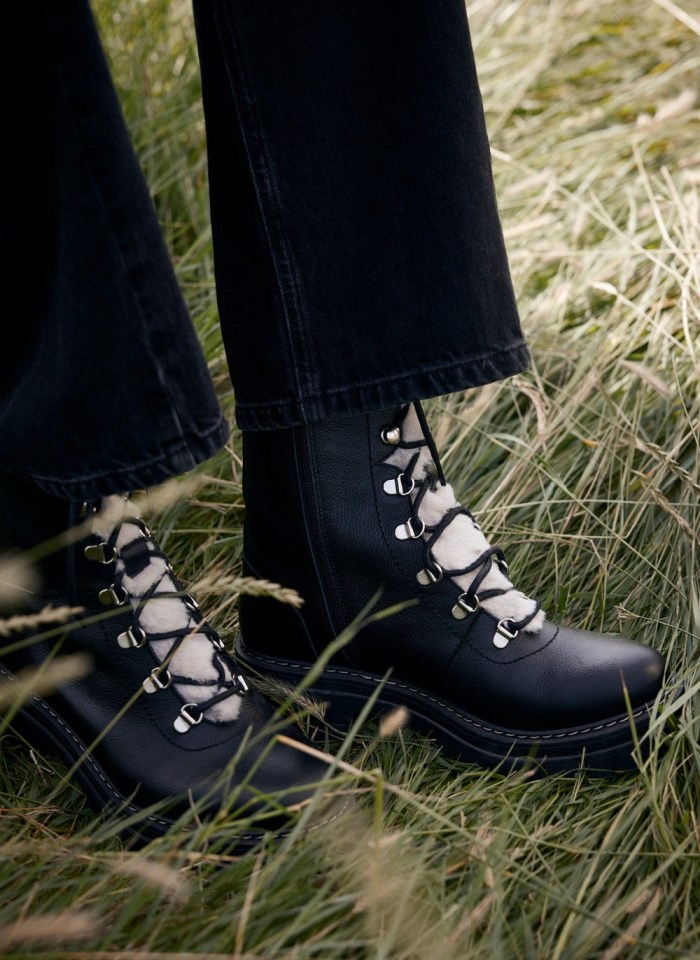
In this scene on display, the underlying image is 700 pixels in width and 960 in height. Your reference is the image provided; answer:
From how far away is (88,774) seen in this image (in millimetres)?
814

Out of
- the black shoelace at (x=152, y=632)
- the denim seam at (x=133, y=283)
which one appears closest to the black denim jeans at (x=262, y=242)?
the denim seam at (x=133, y=283)

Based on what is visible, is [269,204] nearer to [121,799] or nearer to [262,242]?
[262,242]

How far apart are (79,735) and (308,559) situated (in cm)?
28

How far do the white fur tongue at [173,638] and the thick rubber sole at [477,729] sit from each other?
4.8 inches

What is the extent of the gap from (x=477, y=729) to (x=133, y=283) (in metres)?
0.55

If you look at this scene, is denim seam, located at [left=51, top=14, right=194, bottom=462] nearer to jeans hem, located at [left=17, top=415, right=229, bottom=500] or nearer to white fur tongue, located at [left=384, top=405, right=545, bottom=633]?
jeans hem, located at [left=17, top=415, right=229, bottom=500]

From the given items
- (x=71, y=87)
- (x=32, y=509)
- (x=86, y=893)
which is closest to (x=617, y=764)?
(x=86, y=893)

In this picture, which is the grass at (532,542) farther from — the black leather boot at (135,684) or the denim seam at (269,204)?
the denim seam at (269,204)

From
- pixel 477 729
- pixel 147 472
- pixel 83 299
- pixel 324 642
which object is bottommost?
pixel 477 729

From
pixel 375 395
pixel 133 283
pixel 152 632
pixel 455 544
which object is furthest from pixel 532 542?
pixel 133 283

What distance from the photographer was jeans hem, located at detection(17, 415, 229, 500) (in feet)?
2.29

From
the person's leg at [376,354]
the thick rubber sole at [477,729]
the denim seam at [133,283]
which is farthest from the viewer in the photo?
the thick rubber sole at [477,729]

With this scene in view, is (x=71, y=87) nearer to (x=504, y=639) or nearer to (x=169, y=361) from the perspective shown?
(x=169, y=361)

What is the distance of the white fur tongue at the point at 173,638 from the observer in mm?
816
